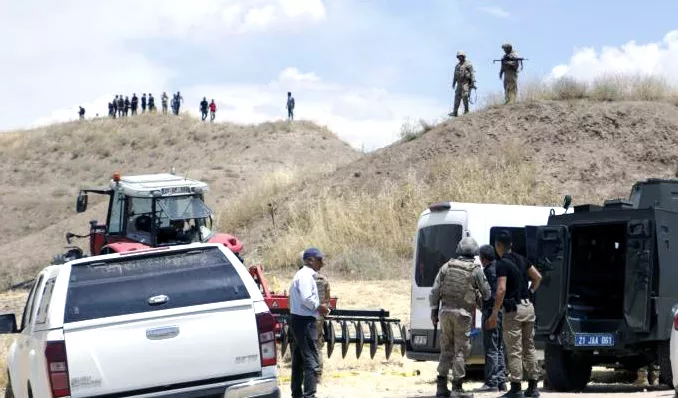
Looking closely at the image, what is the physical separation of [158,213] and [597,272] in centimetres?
981

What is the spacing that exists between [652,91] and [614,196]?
20.8 ft

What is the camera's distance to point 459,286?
13133mm

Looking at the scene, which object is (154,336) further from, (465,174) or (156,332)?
(465,174)

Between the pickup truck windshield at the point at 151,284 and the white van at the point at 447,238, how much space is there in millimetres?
5951

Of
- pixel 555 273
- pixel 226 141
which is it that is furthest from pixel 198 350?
pixel 226 141

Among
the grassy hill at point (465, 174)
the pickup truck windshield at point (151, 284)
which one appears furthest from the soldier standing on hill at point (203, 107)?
the pickup truck windshield at point (151, 284)

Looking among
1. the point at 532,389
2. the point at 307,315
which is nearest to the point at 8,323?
the point at 307,315

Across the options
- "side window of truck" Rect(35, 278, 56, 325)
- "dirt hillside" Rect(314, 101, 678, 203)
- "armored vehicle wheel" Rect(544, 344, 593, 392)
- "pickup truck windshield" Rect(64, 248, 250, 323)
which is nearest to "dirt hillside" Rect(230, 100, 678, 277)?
"dirt hillside" Rect(314, 101, 678, 203)

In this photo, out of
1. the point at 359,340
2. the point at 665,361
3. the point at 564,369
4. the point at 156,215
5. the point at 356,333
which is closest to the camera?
the point at 665,361

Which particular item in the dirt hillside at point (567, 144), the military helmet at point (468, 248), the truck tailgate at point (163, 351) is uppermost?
the dirt hillside at point (567, 144)

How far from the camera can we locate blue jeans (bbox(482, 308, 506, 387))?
14.2 m

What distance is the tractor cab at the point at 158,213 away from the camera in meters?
22.4

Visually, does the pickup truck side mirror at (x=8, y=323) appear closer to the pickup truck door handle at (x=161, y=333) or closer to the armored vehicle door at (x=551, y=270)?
the pickup truck door handle at (x=161, y=333)

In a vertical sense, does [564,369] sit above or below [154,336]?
below
